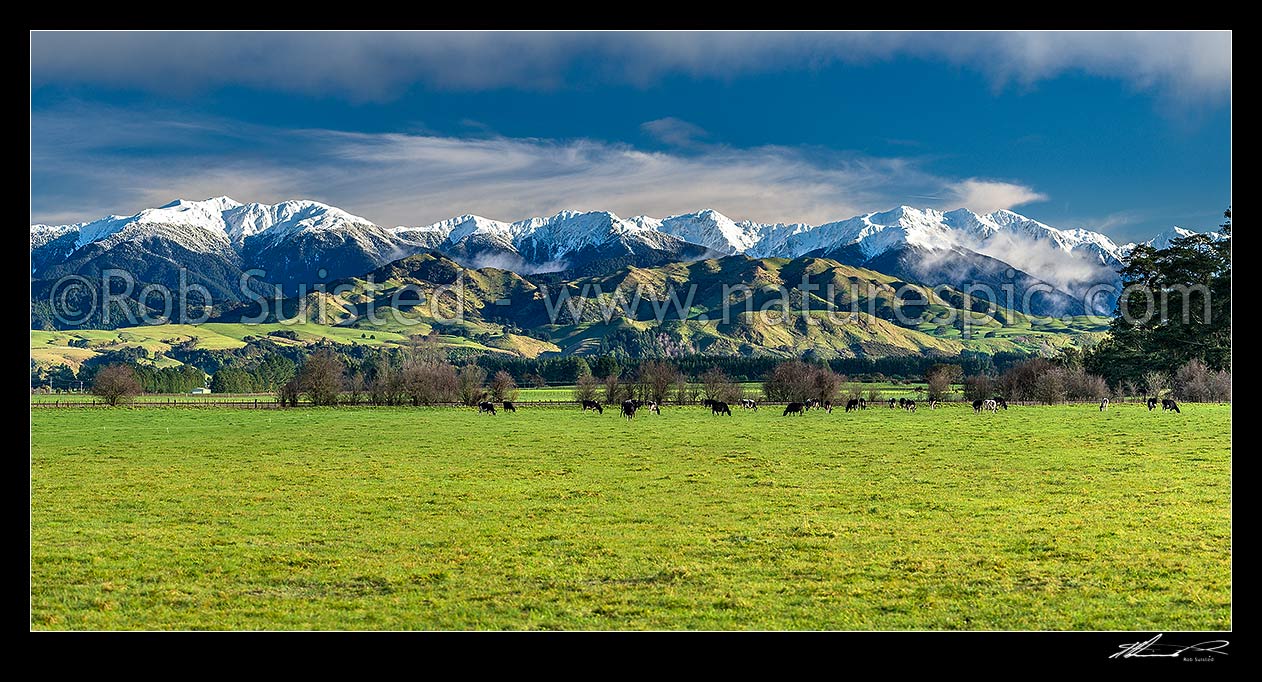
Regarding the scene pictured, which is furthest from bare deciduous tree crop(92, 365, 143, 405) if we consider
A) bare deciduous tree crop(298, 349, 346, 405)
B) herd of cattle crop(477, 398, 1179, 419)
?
herd of cattle crop(477, 398, 1179, 419)

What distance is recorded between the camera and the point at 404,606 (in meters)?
11.4

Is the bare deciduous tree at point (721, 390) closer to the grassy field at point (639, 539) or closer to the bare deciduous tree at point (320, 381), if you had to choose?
the bare deciduous tree at point (320, 381)

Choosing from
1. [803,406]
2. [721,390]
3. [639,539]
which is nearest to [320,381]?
[721,390]

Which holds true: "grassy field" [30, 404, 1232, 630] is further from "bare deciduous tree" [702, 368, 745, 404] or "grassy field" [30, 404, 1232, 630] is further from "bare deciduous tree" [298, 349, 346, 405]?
"bare deciduous tree" [702, 368, 745, 404]

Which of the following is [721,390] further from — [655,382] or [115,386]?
[115,386]

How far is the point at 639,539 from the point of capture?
15.8 metres

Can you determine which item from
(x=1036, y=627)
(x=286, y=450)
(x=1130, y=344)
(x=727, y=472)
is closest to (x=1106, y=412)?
(x=1130, y=344)
